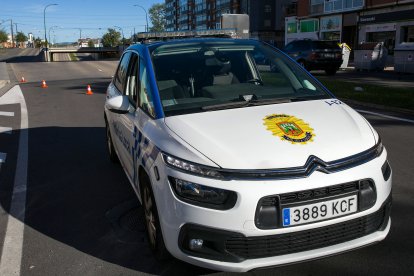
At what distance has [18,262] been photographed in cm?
330

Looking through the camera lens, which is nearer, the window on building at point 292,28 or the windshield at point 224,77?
the windshield at point 224,77

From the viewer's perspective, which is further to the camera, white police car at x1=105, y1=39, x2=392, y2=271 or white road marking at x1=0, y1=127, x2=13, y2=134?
white road marking at x1=0, y1=127, x2=13, y2=134

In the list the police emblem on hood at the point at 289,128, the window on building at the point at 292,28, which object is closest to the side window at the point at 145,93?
the police emblem on hood at the point at 289,128

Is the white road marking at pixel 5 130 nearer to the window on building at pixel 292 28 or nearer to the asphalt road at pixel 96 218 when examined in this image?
the asphalt road at pixel 96 218

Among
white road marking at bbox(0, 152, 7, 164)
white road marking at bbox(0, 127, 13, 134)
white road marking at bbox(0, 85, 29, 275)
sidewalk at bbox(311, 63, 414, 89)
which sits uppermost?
sidewalk at bbox(311, 63, 414, 89)

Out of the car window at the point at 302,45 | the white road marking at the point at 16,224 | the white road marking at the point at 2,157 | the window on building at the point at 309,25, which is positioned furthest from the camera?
the window on building at the point at 309,25

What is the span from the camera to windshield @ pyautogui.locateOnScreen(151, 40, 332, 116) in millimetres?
3500

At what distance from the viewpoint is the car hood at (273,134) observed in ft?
8.62

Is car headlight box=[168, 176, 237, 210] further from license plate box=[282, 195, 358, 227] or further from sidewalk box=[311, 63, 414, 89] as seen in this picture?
sidewalk box=[311, 63, 414, 89]

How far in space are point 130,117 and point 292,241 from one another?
1922 mm

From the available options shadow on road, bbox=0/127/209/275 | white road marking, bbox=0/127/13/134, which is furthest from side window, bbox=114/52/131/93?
white road marking, bbox=0/127/13/134

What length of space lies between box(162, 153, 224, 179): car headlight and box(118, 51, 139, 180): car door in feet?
3.52

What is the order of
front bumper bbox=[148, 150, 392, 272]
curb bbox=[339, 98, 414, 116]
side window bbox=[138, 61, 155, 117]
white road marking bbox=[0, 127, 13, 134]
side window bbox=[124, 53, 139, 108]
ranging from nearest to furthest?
front bumper bbox=[148, 150, 392, 272]
side window bbox=[138, 61, 155, 117]
side window bbox=[124, 53, 139, 108]
white road marking bbox=[0, 127, 13, 134]
curb bbox=[339, 98, 414, 116]

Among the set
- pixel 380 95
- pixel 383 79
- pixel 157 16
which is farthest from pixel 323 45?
pixel 157 16
